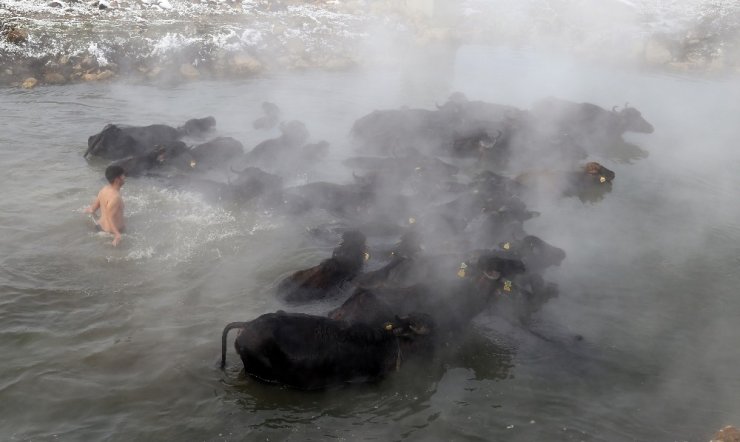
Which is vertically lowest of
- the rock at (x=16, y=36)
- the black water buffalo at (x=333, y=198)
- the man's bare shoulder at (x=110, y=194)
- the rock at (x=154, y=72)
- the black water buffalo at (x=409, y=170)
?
the black water buffalo at (x=333, y=198)

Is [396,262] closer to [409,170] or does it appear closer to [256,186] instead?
[256,186]

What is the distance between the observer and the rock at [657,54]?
24594 mm

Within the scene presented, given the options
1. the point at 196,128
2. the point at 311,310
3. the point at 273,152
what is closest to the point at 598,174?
the point at 273,152

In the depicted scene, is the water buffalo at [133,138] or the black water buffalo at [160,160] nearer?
the black water buffalo at [160,160]

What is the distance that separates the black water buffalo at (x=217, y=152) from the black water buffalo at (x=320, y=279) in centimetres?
570

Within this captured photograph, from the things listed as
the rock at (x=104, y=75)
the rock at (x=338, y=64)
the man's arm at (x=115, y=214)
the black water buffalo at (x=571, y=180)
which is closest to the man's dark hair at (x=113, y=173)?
the man's arm at (x=115, y=214)

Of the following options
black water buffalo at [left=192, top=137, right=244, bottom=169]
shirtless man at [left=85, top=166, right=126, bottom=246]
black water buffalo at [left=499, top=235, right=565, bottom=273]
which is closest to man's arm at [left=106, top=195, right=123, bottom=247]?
shirtless man at [left=85, top=166, right=126, bottom=246]

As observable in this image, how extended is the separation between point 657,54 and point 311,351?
85.2 feet

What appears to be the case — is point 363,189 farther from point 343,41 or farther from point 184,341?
point 343,41

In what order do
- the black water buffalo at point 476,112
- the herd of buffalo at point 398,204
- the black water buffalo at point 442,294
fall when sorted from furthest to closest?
the black water buffalo at point 476,112 → the black water buffalo at point 442,294 → the herd of buffalo at point 398,204

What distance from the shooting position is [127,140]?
12.5 meters

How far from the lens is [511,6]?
107 feet

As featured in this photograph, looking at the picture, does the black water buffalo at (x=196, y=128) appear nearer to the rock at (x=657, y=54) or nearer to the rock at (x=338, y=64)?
the rock at (x=338, y=64)

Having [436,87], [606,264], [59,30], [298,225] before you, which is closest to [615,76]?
[436,87]
